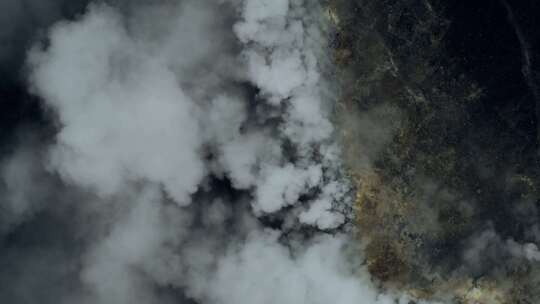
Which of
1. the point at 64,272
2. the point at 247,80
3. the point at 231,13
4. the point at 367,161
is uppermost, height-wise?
the point at 231,13

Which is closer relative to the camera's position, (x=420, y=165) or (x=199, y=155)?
(x=420, y=165)

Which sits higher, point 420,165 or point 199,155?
point 420,165

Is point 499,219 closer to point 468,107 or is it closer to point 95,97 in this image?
point 468,107

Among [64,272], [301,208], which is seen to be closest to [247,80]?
[301,208]

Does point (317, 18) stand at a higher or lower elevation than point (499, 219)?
higher

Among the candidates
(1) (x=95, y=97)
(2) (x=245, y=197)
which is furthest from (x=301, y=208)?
(1) (x=95, y=97)

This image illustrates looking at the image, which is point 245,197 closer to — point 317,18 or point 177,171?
point 177,171
